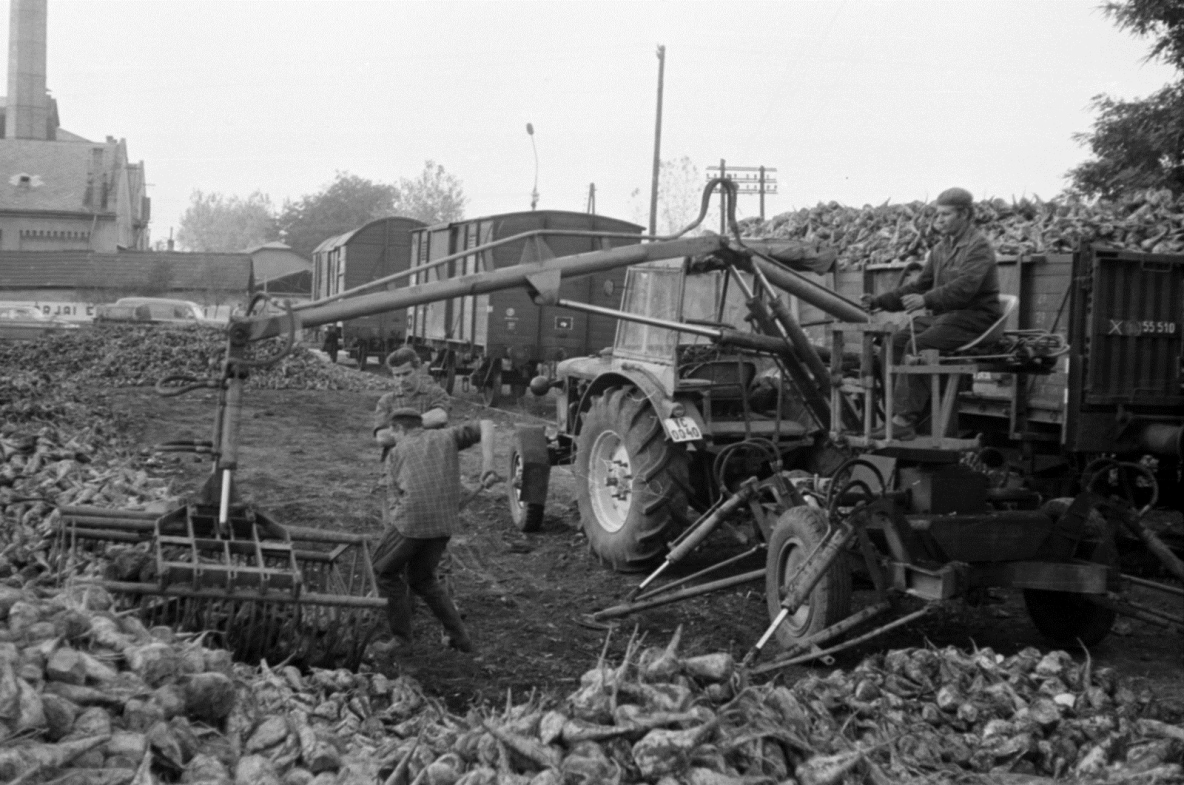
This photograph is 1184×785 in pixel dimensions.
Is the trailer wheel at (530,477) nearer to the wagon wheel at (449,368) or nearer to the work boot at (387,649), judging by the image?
the work boot at (387,649)

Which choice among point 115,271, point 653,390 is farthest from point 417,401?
point 115,271

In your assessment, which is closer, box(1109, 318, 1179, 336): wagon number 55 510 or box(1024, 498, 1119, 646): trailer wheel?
box(1024, 498, 1119, 646): trailer wheel

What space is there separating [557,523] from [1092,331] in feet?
15.3

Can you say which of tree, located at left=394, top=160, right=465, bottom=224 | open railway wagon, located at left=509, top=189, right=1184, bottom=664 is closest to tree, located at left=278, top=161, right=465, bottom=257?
tree, located at left=394, top=160, right=465, bottom=224

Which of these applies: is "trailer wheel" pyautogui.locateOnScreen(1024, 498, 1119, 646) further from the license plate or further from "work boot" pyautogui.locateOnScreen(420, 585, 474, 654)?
"work boot" pyautogui.locateOnScreen(420, 585, 474, 654)

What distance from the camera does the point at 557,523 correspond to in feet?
37.1

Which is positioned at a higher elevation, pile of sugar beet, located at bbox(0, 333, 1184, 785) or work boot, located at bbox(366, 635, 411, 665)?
pile of sugar beet, located at bbox(0, 333, 1184, 785)

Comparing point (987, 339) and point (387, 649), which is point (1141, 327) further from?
point (387, 649)

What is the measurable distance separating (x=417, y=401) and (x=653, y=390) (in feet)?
7.58

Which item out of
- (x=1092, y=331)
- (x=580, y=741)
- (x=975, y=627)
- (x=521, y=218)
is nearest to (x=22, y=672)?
(x=580, y=741)

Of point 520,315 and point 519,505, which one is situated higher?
point 520,315

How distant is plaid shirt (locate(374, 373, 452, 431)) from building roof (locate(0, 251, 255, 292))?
4350 cm

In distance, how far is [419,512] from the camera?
22.9ft

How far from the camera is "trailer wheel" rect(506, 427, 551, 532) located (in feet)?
34.8
